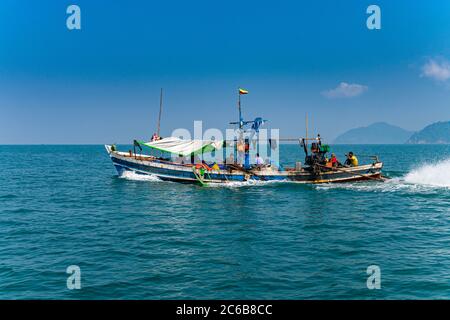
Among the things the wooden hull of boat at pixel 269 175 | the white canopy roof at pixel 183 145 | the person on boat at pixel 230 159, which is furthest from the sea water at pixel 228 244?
the white canopy roof at pixel 183 145

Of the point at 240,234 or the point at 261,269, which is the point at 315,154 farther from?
the point at 261,269

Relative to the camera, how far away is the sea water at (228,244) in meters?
13.0

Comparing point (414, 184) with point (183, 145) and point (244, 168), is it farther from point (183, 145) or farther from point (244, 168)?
point (183, 145)

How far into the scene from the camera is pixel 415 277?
45.2 feet

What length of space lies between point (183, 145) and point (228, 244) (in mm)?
26101

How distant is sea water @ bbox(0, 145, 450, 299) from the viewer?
13.0 metres

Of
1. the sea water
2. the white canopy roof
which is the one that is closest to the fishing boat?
the white canopy roof

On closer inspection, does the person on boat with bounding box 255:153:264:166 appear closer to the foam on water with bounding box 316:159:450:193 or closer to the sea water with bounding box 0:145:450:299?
the sea water with bounding box 0:145:450:299

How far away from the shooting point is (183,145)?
1699 inches

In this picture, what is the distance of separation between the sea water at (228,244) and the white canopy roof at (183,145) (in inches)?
355

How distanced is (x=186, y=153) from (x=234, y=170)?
258 inches

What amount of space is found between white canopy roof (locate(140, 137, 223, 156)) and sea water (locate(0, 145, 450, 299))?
903 centimetres
